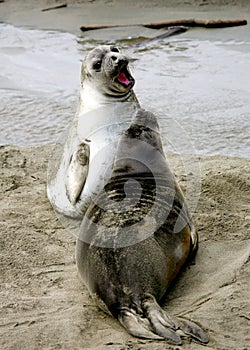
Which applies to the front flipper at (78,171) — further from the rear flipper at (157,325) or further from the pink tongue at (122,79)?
the rear flipper at (157,325)

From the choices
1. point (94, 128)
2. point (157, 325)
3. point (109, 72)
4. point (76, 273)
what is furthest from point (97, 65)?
point (157, 325)

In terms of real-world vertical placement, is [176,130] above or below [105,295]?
below

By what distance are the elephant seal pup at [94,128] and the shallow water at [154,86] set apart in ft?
4.24

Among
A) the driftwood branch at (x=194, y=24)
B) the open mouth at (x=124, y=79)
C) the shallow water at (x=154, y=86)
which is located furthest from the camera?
the driftwood branch at (x=194, y=24)

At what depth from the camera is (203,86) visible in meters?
7.29

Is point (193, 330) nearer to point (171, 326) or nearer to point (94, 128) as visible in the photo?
point (171, 326)

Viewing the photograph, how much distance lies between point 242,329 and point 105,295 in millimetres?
587

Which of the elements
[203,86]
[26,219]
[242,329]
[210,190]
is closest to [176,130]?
[203,86]

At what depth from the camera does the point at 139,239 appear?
3227mm

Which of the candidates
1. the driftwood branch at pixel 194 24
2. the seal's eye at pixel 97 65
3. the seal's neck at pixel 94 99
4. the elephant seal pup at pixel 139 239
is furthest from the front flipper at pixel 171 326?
the driftwood branch at pixel 194 24

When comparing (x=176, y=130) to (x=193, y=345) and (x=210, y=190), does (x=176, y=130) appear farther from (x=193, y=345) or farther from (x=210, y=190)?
(x=193, y=345)

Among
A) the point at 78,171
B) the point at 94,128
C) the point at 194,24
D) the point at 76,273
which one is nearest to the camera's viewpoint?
the point at 76,273

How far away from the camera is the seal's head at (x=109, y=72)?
13.9 feet

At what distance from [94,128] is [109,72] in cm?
34
